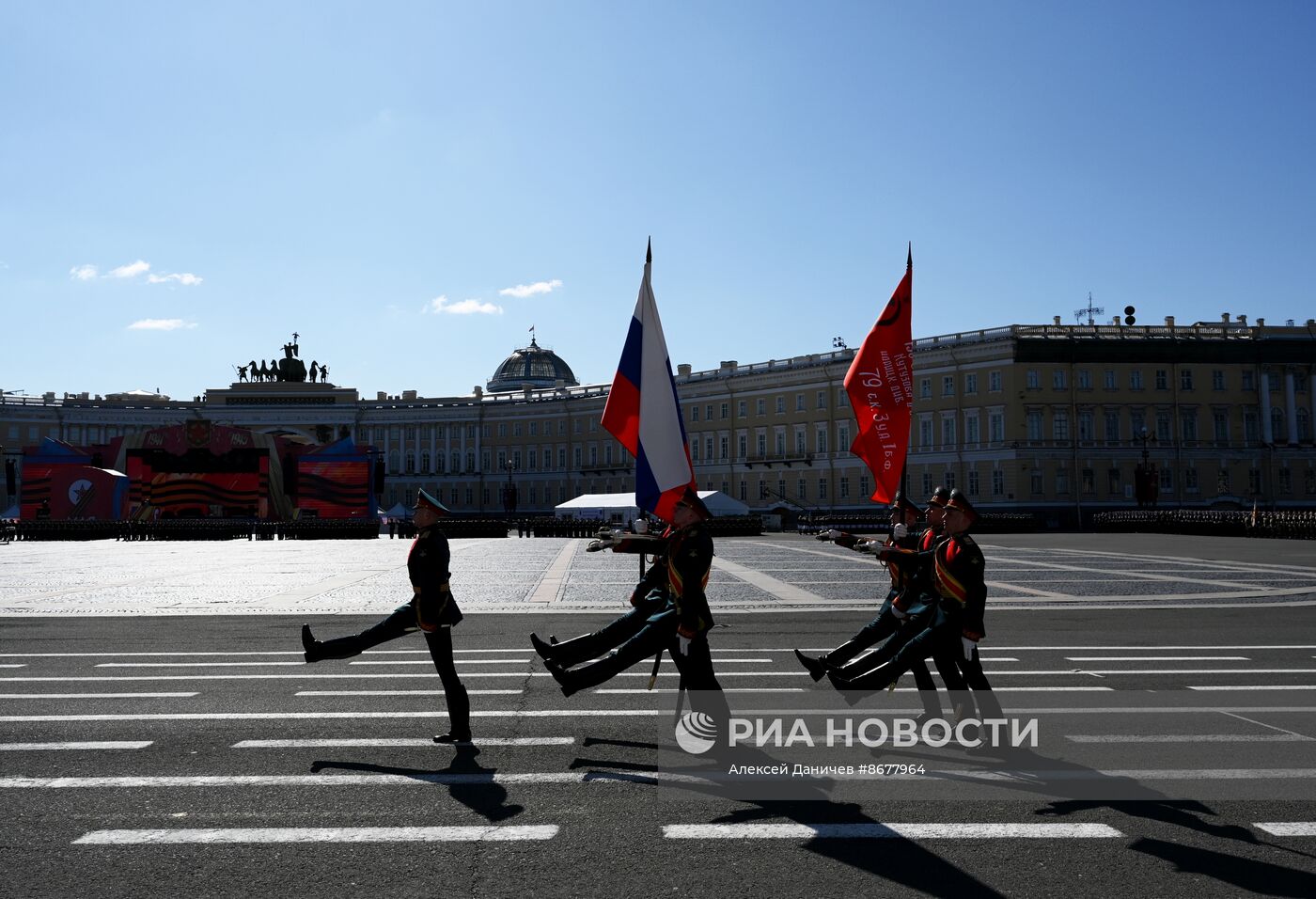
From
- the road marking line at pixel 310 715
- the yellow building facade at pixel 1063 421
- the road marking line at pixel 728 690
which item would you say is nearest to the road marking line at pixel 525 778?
the road marking line at pixel 310 715

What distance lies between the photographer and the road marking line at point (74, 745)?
7.84 metres

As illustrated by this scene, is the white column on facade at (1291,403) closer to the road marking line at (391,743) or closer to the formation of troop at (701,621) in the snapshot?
the formation of troop at (701,621)

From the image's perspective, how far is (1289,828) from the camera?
19.3 ft

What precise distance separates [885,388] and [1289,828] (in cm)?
649

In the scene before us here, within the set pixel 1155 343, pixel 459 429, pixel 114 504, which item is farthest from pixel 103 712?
pixel 459 429

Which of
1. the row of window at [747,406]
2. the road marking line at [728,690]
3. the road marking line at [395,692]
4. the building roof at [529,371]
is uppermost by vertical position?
the building roof at [529,371]

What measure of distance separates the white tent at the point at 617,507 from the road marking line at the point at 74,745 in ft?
173

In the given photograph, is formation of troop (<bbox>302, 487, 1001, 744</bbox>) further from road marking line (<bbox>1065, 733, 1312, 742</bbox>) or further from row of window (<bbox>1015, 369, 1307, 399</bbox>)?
row of window (<bbox>1015, 369, 1307, 399</bbox>)

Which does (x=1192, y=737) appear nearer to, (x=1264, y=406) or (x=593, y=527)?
→ (x=593, y=527)

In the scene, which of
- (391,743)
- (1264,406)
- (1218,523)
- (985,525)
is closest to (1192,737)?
(391,743)

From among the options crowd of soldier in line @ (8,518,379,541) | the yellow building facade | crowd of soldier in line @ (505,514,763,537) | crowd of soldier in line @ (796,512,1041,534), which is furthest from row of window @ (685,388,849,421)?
crowd of soldier in line @ (8,518,379,541)

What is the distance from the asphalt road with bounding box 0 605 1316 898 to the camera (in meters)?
5.19

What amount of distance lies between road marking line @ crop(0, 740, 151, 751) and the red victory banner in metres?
6.99

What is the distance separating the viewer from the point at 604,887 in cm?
502
